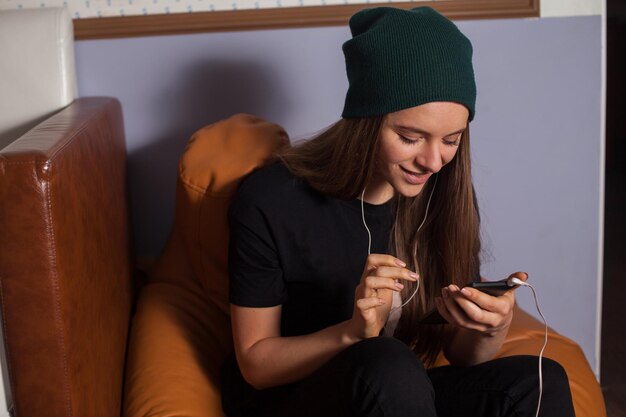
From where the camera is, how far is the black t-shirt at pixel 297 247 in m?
1.28

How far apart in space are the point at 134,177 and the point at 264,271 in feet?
2.27

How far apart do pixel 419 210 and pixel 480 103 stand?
539mm

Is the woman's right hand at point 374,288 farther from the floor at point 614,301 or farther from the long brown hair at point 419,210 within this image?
the floor at point 614,301

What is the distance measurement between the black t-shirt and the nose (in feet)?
0.61

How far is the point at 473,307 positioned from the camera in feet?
3.80

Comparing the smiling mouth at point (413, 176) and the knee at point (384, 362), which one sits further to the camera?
the smiling mouth at point (413, 176)

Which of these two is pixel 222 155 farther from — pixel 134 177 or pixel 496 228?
pixel 496 228

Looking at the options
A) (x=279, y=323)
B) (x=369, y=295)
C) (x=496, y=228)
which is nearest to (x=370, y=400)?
(x=369, y=295)

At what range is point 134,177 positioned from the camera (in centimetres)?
186

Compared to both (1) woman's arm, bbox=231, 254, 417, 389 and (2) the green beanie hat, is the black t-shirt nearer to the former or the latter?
(1) woman's arm, bbox=231, 254, 417, 389

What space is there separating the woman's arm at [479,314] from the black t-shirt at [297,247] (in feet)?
0.69

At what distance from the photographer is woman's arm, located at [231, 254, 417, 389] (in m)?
1.14

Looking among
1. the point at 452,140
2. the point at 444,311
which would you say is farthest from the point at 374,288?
the point at 452,140

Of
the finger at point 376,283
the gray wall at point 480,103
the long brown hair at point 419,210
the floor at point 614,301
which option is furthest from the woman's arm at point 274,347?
the floor at point 614,301
